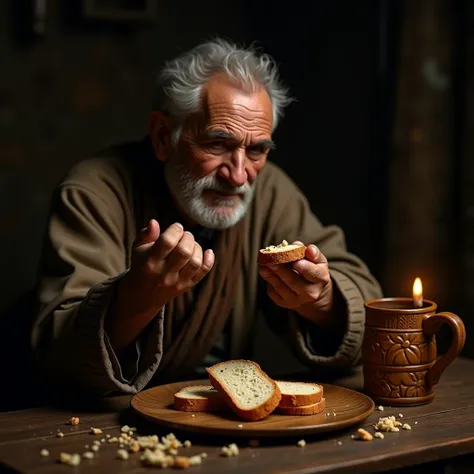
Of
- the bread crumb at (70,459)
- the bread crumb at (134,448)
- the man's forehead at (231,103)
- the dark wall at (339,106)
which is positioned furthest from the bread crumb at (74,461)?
the dark wall at (339,106)

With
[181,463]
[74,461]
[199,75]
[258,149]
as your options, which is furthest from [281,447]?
[199,75]

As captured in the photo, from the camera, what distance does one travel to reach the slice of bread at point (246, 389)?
1713 millimetres

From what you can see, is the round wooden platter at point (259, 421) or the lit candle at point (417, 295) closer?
the round wooden platter at point (259, 421)

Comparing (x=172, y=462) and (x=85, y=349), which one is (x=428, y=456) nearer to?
(x=172, y=462)

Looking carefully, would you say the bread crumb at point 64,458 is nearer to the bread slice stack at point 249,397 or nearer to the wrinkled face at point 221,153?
the bread slice stack at point 249,397

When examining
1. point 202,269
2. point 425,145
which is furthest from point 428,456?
point 425,145

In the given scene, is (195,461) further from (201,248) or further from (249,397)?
(201,248)

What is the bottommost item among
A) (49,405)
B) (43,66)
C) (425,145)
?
(49,405)

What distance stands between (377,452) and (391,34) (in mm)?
2106

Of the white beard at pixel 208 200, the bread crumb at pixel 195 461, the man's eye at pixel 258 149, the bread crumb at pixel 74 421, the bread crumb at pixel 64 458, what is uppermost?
the man's eye at pixel 258 149

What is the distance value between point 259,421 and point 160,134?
3.52 feet

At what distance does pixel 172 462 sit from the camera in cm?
153

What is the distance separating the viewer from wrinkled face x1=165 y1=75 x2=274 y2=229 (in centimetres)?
238

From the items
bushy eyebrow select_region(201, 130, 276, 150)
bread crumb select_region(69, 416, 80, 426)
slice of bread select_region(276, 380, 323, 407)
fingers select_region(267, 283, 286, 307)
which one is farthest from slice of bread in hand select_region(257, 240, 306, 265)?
bread crumb select_region(69, 416, 80, 426)
